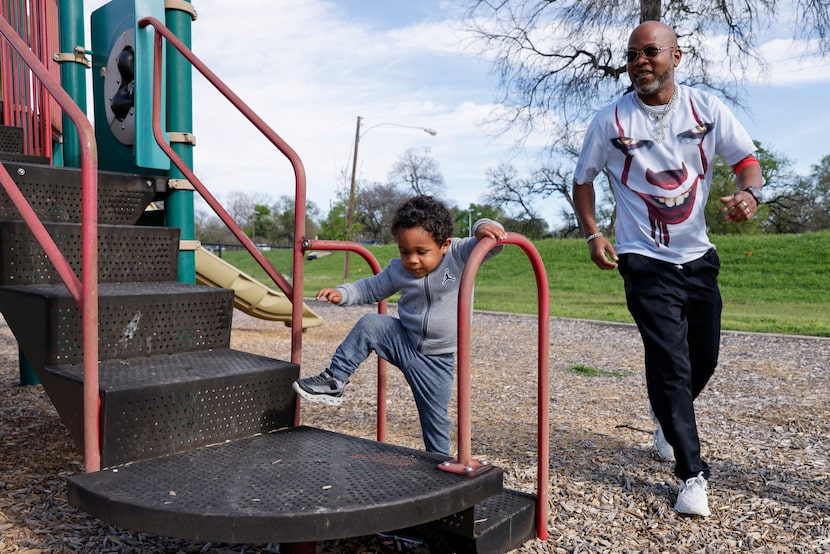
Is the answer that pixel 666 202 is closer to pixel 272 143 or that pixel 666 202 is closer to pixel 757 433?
pixel 272 143

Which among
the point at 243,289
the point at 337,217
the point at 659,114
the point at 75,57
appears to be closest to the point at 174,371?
the point at 659,114

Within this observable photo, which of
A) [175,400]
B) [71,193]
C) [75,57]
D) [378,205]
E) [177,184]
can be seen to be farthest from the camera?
[378,205]

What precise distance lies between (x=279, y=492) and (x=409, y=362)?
87cm

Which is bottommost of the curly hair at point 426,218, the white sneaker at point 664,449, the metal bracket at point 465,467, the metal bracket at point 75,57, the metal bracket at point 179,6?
the white sneaker at point 664,449

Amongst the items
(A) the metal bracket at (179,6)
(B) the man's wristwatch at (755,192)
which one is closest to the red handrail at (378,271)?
(B) the man's wristwatch at (755,192)

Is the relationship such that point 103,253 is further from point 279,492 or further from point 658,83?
point 658,83

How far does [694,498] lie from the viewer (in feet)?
9.15

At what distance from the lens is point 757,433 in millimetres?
4129

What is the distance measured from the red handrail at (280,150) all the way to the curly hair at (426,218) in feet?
1.60

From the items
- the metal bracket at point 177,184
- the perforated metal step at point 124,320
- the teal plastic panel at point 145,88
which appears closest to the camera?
the perforated metal step at point 124,320

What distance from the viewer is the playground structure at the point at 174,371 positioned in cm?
196

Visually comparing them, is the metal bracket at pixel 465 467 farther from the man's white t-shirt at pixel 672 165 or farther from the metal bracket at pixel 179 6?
the metal bracket at pixel 179 6

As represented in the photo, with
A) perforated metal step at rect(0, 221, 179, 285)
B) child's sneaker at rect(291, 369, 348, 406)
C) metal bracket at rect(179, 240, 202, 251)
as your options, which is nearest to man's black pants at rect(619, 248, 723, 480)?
child's sneaker at rect(291, 369, 348, 406)

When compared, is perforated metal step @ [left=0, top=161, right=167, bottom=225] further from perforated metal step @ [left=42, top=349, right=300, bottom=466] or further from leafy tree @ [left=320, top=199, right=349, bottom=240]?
leafy tree @ [left=320, top=199, right=349, bottom=240]
